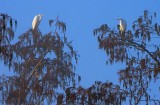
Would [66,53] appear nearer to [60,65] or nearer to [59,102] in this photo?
[60,65]

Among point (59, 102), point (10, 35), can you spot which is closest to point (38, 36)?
point (10, 35)

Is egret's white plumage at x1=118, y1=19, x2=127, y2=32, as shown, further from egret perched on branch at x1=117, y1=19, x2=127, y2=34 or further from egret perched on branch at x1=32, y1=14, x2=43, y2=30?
egret perched on branch at x1=32, y1=14, x2=43, y2=30

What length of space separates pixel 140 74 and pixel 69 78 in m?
2.00

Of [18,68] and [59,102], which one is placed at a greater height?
[18,68]

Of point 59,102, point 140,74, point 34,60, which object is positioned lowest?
point 59,102

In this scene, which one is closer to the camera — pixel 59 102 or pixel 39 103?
pixel 59 102

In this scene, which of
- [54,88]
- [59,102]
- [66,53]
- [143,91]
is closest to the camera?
[59,102]

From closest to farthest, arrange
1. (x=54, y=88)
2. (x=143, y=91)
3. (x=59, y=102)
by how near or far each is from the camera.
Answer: (x=59, y=102) → (x=143, y=91) → (x=54, y=88)

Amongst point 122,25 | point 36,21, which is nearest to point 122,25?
point 122,25

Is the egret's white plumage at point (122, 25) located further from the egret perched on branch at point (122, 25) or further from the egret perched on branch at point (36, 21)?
the egret perched on branch at point (36, 21)

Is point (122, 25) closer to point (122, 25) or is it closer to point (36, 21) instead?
point (122, 25)

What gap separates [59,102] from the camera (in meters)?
10.1

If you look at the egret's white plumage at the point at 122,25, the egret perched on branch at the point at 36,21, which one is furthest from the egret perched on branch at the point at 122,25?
the egret perched on branch at the point at 36,21

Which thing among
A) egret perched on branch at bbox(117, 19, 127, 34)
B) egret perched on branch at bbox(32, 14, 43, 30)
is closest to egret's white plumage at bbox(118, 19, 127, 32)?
egret perched on branch at bbox(117, 19, 127, 34)
